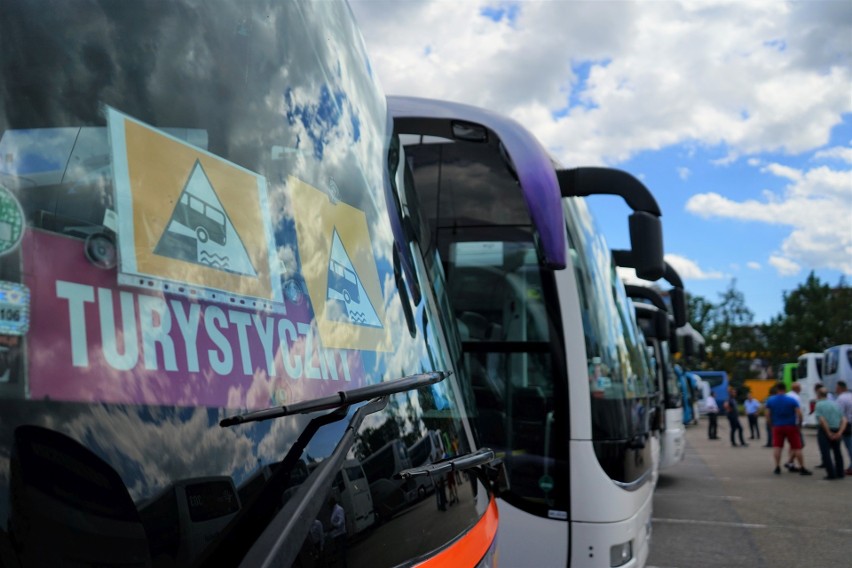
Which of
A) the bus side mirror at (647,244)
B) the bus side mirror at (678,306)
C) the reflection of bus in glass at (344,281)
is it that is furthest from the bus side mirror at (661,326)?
the reflection of bus in glass at (344,281)

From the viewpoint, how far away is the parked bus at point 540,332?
4.19m

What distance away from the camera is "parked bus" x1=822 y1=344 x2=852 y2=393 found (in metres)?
30.1

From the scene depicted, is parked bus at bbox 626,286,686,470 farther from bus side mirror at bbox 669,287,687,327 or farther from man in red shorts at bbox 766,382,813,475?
bus side mirror at bbox 669,287,687,327

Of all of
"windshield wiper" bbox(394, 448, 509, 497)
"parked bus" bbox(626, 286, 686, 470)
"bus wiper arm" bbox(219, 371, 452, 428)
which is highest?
"bus wiper arm" bbox(219, 371, 452, 428)

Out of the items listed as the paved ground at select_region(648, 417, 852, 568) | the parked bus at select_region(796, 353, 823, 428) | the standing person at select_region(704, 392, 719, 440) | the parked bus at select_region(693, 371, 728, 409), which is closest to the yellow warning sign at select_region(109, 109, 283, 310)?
the paved ground at select_region(648, 417, 852, 568)

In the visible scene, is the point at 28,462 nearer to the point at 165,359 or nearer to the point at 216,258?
the point at 165,359

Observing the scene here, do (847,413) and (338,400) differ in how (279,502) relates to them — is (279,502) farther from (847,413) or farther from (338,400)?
(847,413)

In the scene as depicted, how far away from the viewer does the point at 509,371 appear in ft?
15.9

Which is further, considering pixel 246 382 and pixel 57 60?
pixel 246 382

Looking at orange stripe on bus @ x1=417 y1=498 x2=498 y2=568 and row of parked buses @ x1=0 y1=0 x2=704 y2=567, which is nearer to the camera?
row of parked buses @ x1=0 y1=0 x2=704 y2=567

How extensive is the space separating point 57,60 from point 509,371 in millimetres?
3755

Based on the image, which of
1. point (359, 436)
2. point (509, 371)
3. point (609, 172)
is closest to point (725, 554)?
point (509, 371)

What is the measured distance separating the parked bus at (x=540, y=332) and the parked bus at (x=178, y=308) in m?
1.87

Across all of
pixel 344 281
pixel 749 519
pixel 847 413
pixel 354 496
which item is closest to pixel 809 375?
pixel 847 413
